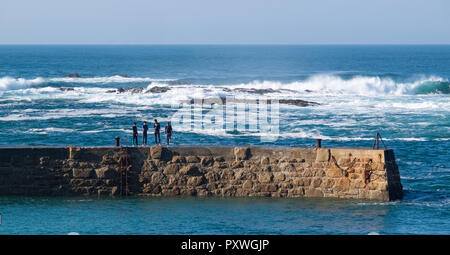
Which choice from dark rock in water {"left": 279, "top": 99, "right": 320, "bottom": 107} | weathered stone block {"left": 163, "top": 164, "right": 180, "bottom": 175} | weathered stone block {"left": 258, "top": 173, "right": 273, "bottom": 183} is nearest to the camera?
weathered stone block {"left": 258, "top": 173, "right": 273, "bottom": 183}

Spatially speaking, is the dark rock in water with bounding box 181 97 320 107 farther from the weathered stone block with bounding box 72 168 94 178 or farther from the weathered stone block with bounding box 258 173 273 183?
the weathered stone block with bounding box 72 168 94 178

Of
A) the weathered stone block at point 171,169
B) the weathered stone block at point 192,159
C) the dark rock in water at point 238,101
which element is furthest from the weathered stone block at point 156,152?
the dark rock in water at point 238,101

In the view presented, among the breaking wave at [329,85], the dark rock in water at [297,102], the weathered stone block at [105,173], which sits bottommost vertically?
the weathered stone block at [105,173]

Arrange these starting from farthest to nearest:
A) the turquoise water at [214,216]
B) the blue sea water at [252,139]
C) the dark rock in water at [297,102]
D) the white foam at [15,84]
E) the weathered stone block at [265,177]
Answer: the white foam at [15,84], the dark rock in water at [297,102], the weathered stone block at [265,177], the blue sea water at [252,139], the turquoise water at [214,216]

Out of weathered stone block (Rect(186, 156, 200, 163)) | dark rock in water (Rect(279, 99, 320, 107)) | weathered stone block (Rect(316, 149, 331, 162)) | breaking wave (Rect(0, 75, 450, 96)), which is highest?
breaking wave (Rect(0, 75, 450, 96))

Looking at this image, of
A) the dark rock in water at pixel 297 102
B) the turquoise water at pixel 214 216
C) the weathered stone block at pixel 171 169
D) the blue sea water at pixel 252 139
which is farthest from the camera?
the dark rock in water at pixel 297 102

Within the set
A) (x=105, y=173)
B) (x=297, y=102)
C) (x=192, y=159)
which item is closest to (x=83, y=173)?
(x=105, y=173)

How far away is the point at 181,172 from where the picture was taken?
2131 cm

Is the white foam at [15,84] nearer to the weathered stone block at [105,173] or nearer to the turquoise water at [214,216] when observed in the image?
the weathered stone block at [105,173]

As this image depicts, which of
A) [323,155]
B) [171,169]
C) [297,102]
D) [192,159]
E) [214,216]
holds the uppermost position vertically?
[297,102]

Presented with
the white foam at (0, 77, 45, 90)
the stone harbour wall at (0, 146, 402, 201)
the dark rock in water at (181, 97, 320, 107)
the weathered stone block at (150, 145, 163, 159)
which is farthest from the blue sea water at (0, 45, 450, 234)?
the weathered stone block at (150, 145, 163, 159)

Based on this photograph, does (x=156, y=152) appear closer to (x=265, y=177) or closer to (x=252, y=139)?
(x=265, y=177)

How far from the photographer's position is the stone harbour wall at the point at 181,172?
21.0 meters

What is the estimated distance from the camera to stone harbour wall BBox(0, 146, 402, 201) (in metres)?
21.0
